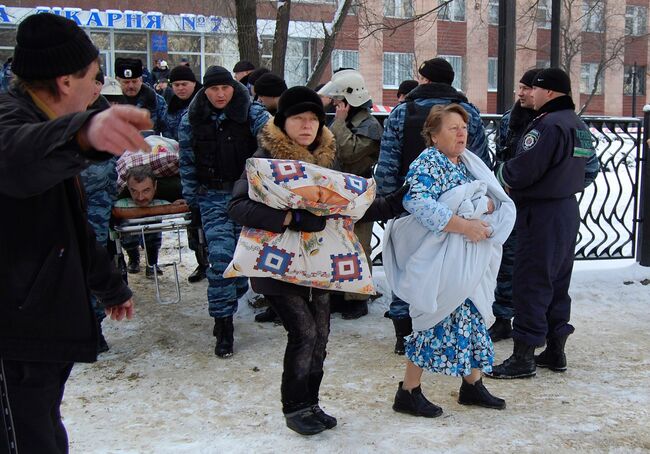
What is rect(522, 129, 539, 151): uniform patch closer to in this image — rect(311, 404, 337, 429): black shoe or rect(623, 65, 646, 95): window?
rect(311, 404, 337, 429): black shoe

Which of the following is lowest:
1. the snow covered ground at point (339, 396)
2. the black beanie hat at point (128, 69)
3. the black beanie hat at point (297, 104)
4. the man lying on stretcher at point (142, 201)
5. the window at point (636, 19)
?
the snow covered ground at point (339, 396)

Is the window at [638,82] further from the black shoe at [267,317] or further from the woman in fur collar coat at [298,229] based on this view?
the woman in fur collar coat at [298,229]

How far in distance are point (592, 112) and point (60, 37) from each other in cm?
3529

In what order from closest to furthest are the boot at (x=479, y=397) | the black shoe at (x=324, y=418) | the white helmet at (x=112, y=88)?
the black shoe at (x=324, y=418)
the boot at (x=479, y=397)
the white helmet at (x=112, y=88)

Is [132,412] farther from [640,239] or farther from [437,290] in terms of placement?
[640,239]

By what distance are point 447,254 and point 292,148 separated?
3.15 feet

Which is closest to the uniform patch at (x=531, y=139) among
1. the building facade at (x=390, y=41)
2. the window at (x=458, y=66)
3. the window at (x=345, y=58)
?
the building facade at (x=390, y=41)

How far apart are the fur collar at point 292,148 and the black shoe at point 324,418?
122 cm

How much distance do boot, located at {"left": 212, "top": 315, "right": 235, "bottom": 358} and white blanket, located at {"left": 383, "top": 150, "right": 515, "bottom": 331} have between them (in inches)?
60.8

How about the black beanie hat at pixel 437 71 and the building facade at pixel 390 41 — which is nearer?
the black beanie hat at pixel 437 71

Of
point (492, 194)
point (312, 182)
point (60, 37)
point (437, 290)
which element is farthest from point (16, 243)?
point (492, 194)

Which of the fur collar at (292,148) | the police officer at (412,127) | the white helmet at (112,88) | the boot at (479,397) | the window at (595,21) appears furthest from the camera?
the window at (595,21)

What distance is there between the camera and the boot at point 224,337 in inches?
189

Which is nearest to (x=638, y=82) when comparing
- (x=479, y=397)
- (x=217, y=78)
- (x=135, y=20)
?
(x=135, y=20)
